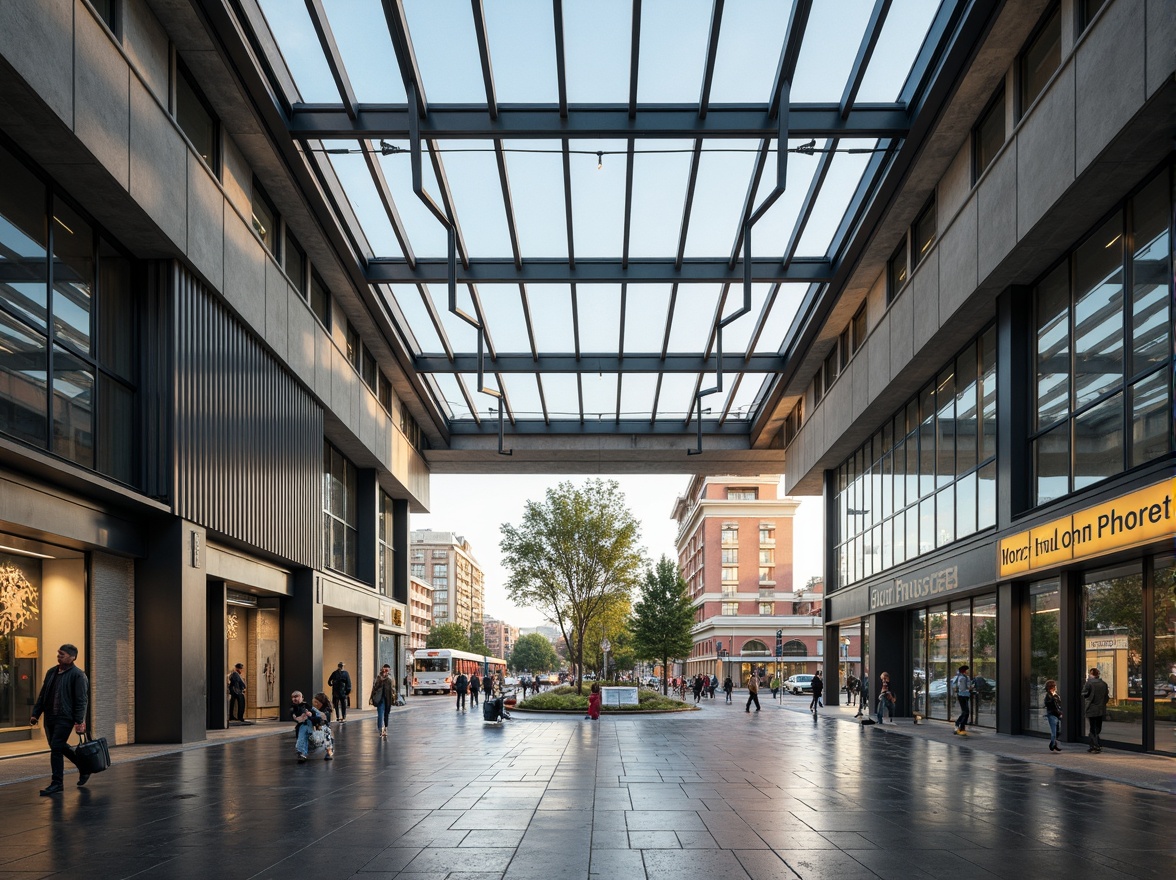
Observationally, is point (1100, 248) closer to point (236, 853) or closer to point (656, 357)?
point (236, 853)

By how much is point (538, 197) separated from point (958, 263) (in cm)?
920

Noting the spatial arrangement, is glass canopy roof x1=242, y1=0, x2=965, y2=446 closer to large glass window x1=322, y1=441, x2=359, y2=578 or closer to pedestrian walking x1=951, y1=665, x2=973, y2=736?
large glass window x1=322, y1=441, x2=359, y2=578

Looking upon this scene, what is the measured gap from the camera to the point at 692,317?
31.8m

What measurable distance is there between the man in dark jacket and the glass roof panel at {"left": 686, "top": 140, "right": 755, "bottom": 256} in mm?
15255

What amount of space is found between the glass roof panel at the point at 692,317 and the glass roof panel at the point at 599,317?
1.64 m

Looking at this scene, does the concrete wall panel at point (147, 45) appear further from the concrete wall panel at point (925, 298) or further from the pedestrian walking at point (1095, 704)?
the pedestrian walking at point (1095, 704)

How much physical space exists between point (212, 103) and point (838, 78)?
38.2 feet

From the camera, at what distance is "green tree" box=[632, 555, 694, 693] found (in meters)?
77.4

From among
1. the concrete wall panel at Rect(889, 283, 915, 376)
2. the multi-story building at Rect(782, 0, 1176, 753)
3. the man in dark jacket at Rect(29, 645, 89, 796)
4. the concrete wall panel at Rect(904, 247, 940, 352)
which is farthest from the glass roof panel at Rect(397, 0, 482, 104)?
the concrete wall panel at Rect(889, 283, 915, 376)

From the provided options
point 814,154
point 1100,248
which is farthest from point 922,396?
point 1100,248

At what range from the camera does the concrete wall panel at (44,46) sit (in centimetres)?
1272

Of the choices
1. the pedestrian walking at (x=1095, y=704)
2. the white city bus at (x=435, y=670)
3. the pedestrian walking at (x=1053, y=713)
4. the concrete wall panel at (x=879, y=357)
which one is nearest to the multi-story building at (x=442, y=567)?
the white city bus at (x=435, y=670)

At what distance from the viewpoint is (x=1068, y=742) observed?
19.9 meters

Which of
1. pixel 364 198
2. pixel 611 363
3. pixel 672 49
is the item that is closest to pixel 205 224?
pixel 364 198
